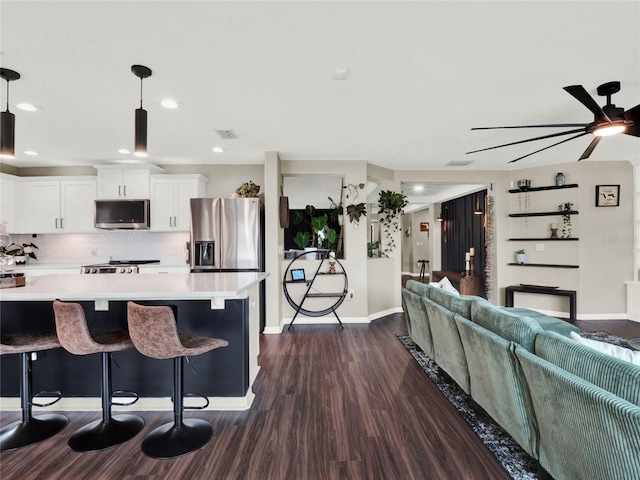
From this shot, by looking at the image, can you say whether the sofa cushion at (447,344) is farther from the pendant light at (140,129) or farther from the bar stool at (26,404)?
the bar stool at (26,404)

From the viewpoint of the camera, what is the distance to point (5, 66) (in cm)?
242

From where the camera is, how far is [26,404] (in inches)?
88.5

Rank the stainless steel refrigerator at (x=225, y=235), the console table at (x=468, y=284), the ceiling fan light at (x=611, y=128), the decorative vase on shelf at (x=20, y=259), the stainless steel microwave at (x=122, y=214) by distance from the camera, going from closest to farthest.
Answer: the ceiling fan light at (x=611, y=128), the decorative vase on shelf at (x=20, y=259), the stainless steel refrigerator at (x=225, y=235), the stainless steel microwave at (x=122, y=214), the console table at (x=468, y=284)

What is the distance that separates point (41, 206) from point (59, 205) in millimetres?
300

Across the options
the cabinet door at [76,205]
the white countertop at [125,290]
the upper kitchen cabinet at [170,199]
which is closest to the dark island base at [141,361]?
the white countertop at [125,290]

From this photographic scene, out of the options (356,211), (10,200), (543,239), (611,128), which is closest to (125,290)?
(356,211)

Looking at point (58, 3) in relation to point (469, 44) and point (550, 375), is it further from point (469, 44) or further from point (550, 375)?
point (550, 375)

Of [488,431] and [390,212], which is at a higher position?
[390,212]

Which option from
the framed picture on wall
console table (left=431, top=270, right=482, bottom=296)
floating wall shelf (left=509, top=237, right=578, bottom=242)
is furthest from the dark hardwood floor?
the framed picture on wall

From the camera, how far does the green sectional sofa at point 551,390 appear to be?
1.20 m

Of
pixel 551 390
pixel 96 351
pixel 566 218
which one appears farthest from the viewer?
pixel 566 218

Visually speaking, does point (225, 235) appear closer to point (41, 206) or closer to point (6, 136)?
point (6, 136)

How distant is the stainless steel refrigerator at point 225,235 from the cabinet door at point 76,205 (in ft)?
6.46

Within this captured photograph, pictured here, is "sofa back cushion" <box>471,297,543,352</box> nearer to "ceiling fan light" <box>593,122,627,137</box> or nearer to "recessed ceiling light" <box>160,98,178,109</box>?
"ceiling fan light" <box>593,122,627,137</box>
